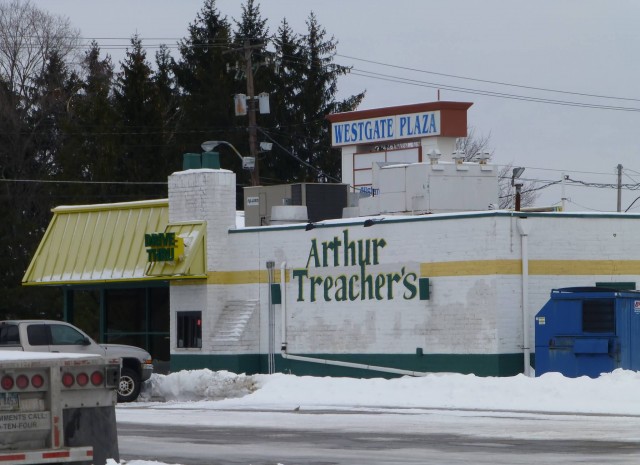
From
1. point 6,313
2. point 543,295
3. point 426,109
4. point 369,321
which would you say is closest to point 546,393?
point 543,295

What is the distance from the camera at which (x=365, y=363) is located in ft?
103

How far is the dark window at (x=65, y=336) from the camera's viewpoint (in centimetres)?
2844

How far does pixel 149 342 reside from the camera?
36.7m

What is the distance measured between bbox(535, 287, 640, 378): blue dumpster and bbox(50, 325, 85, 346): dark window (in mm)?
9241

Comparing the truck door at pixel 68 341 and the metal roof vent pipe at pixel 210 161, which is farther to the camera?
the metal roof vent pipe at pixel 210 161

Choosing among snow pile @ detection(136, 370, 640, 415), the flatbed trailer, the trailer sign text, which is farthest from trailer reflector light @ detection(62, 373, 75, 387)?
snow pile @ detection(136, 370, 640, 415)

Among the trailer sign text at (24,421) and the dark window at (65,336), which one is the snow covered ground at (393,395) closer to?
the dark window at (65,336)

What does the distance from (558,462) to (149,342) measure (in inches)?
891

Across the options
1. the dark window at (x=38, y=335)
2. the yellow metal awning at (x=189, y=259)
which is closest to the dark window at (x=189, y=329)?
the yellow metal awning at (x=189, y=259)

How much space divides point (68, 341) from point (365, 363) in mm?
6762

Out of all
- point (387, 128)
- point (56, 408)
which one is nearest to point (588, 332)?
point (56, 408)

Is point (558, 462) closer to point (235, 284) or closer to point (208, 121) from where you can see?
point (235, 284)

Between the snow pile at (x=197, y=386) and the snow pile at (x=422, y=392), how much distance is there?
0.07 feet

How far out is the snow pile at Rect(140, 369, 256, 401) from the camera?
3108 centimetres
